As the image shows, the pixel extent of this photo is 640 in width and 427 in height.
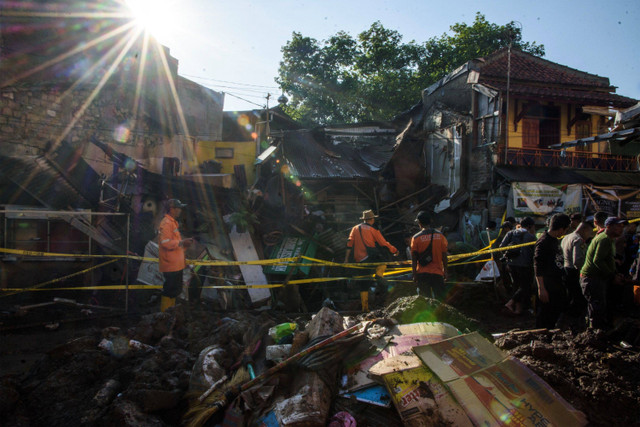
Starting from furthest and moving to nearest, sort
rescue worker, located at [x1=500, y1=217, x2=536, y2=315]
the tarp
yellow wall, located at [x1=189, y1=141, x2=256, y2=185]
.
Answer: yellow wall, located at [x1=189, y1=141, x2=256, y2=185], rescue worker, located at [x1=500, y1=217, x2=536, y2=315], the tarp

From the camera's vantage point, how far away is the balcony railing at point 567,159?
47.0 feet

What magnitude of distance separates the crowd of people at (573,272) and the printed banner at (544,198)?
19.2 ft

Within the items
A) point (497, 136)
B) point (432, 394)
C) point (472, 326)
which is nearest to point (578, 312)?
point (472, 326)

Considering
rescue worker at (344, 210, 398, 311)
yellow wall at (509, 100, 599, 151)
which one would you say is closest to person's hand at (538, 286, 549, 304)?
rescue worker at (344, 210, 398, 311)

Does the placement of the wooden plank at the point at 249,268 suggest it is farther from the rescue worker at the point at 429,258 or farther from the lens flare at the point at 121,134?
the lens flare at the point at 121,134

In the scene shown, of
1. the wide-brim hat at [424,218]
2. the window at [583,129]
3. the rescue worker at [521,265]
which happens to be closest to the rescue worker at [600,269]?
the rescue worker at [521,265]

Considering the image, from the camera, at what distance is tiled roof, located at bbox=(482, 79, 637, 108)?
1397 centimetres

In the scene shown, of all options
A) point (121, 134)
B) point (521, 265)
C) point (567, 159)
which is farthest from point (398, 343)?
point (567, 159)

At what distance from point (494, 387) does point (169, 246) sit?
4614 millimetres

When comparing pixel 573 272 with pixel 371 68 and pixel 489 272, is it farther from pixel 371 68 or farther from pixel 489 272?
pixel 371 68

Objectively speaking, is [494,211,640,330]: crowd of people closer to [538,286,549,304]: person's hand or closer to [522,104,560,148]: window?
[538,286,549,304]: person's hand

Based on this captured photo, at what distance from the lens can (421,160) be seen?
17562 millimetres

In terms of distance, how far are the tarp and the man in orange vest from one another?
3927 mm

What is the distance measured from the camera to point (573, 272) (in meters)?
5.72
